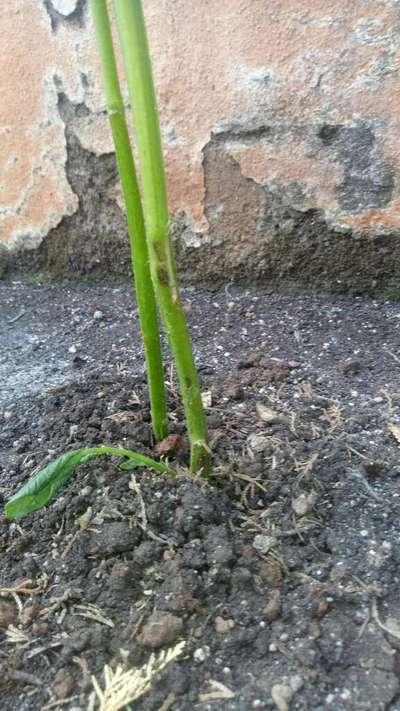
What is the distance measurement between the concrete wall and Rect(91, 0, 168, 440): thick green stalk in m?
0.70

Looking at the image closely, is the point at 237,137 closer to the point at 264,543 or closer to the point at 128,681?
the point at 264,543

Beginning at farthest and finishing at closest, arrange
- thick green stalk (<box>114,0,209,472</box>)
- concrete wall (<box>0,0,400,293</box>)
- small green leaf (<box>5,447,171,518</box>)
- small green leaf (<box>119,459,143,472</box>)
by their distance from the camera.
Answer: concrete wall (<box>0,0,400,293</box>) < small green leaf (<box>119,459,143,472</box>) < small green leaf (<box>5,447,171,518</box>) < thick green stalk (<box>114,0,209,472</box>)

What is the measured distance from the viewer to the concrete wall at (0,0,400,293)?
1.44 metres

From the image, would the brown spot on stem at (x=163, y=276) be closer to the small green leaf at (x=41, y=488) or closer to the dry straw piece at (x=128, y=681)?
the small green leaf at (x=41, y=488)

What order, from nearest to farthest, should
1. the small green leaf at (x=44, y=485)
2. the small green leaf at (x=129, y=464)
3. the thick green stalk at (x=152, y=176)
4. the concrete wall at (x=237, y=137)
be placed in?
the thick green stalk at (x=152, y=176) < the small green leaf at (x=44, y=485) < the small green leaf at (x=129, y=464) < the concrete wall at (x=237, y=137)

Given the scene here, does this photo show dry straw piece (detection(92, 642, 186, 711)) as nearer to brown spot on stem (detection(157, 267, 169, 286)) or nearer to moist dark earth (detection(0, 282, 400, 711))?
moist dark earth (detection(0, 282, 400, 711))

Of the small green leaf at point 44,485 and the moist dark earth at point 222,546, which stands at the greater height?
the small green leaf at point 44,485

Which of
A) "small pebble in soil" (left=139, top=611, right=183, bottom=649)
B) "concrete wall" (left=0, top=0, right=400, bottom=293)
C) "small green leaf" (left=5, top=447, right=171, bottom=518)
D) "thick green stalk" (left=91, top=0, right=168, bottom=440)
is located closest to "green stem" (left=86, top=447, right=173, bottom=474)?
"small green leaf" (left=5, top=447, right=171, bottom=518)

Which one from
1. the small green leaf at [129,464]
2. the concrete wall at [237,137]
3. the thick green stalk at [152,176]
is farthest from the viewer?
the concrete wall at [237,137]

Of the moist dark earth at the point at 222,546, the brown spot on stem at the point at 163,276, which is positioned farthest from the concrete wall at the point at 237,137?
the brown spot on stem at the point at 163,276

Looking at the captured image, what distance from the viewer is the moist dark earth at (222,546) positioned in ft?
2.59

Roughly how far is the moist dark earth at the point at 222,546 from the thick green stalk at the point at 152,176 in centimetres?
20

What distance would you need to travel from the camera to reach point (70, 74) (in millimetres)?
1647

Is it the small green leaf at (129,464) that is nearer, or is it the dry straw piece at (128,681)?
the dry straw piece at (128,681)
